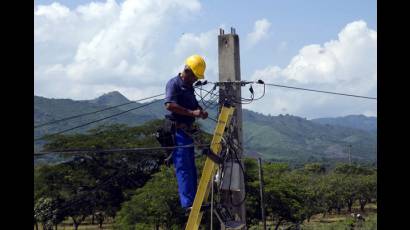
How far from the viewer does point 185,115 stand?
725cm

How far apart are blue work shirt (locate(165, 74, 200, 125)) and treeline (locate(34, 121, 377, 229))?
1752 centimetres

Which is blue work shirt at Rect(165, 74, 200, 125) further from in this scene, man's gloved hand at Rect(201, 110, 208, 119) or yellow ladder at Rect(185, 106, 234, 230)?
yellow ladder at Rect(185, 106, 234, 230)

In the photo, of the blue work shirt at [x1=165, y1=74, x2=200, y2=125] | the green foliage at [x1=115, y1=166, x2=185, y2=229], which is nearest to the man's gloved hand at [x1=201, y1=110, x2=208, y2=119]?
the blue work shirt at [x1=165, y1=74, x2=200, y2=125]

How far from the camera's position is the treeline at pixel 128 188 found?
2672 centimetres

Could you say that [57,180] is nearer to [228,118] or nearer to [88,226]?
[88,226]

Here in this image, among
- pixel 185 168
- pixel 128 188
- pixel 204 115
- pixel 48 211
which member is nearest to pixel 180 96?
pixel 204 115

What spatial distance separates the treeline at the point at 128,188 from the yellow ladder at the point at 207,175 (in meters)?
17.4

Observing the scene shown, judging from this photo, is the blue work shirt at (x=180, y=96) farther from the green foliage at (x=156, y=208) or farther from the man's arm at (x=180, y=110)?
the green foliage at (x=156, y=208)

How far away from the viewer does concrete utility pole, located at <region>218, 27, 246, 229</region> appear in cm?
751

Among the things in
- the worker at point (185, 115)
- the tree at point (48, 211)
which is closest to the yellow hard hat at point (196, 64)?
the worker at point (185, 115)

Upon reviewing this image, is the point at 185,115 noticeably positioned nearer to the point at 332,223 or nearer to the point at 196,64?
the point at 196,64
